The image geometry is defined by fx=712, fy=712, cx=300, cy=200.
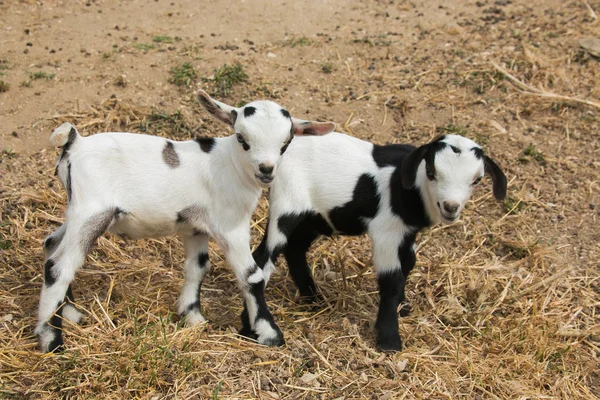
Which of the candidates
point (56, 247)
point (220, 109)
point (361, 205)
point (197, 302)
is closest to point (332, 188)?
point (361, 205)

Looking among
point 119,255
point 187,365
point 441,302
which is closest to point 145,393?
point 187,365

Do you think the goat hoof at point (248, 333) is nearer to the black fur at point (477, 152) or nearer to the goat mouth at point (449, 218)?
the goat mouth at point (449, 218)

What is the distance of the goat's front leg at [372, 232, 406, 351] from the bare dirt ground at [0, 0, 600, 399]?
0.19 metres

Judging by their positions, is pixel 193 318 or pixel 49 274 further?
pixel 193 318

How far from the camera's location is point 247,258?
17.7ft

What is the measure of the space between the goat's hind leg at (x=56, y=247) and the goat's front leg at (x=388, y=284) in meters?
2.36

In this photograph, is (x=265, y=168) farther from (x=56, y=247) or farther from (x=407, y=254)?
(x=56, y=247)

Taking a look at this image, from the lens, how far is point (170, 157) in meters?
5.27

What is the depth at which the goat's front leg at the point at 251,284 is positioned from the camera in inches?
211

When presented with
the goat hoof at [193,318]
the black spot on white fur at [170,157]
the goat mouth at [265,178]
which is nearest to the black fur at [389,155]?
the goat mouth at [265,178]

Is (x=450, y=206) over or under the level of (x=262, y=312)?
over

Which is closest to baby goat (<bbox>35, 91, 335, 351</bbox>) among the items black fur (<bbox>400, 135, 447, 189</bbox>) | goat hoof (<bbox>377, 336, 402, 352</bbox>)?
black fur (<bbox>400, 135, 447, 189</bbox>)

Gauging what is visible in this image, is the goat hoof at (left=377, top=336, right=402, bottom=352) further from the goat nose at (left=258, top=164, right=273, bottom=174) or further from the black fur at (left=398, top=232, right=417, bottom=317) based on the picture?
the goat nose at (left=258, top=164, right=273, bottom=174)

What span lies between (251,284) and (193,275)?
0.58 m
